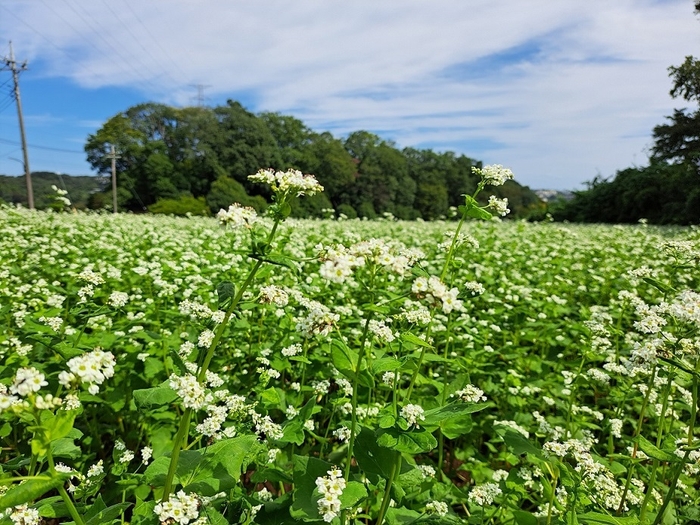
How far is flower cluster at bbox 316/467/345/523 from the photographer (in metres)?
1.47

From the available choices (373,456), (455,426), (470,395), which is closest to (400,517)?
(373,456)

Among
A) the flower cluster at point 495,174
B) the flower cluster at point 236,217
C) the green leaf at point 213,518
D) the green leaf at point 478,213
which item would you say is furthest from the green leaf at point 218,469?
the flower cluster at point 495,174

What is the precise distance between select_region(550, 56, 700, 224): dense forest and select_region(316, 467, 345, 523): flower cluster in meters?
21.6

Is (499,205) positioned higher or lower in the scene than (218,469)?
higher

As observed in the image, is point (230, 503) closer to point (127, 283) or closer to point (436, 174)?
point (127, 283)

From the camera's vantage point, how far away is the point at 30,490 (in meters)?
1.13

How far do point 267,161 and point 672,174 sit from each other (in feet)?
162

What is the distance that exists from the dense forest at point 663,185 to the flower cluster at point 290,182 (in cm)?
2130

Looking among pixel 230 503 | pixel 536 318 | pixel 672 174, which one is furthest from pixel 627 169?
pixel 230 503

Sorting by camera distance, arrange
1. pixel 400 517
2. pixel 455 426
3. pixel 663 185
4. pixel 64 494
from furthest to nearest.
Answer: pixel 663 185, pixel 455 426, pixel 400 517, pixel 64 494

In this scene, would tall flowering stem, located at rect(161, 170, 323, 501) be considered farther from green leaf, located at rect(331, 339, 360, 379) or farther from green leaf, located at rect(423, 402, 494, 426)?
green leaf, located at rect(423, 402, 494, 426)

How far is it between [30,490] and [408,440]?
1.10m

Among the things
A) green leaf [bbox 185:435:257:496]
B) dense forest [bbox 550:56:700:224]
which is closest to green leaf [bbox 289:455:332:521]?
green leaf [bbox 185:435:257:496]

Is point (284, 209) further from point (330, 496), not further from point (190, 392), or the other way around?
point (330, 496)
